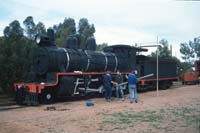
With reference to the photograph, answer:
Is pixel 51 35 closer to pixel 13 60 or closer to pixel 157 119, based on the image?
pixel 13 60

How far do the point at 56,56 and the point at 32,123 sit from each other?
7.97m

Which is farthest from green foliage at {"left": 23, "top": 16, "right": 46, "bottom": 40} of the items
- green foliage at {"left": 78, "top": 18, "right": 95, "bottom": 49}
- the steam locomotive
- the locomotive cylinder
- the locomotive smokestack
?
the locomotive smokestack

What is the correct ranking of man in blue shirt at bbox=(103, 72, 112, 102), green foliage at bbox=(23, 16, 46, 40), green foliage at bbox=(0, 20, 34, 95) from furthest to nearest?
green foliage at bbox=(23, 16, 46, 40) → man in blue shirt at bbox=(103, 72, 112, 102) → green foliage at bbox=(0, 20, 34, 95)

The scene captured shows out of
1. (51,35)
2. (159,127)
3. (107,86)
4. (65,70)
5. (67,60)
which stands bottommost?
(159,127)

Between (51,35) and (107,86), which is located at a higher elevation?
(51,35)

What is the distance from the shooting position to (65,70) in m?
19.6

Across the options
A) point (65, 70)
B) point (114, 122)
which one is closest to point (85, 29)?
point (65, 70)

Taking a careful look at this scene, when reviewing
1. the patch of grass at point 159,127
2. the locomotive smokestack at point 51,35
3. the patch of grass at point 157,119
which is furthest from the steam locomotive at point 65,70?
the patch of grass at point 159,127

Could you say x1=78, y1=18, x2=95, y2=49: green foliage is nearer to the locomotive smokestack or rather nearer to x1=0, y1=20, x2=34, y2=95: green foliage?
x1=0, y1=20, x2=34, y2=95: green foliage

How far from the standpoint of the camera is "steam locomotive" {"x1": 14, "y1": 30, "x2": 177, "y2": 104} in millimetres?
18391

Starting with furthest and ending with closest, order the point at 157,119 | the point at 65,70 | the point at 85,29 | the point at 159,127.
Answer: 1. the point at 85,29
2. the point at 65,70
3. the point at 157,119
4. the point at 159,127

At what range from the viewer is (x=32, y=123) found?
11531 mm

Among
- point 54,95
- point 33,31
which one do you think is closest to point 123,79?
point 54,95

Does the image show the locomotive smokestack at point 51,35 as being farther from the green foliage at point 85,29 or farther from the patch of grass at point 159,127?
the green foliage at point 85,29
